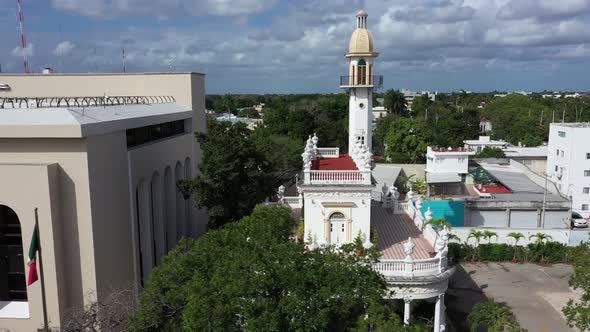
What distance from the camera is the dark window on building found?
963 inches

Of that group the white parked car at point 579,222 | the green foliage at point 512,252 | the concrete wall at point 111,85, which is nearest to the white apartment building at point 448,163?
the white parked car at point 579,222

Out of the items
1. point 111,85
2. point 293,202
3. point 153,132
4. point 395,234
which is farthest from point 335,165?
point 111,85

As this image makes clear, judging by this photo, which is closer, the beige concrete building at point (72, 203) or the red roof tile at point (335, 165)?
the beige concrete building at point (72, 203)

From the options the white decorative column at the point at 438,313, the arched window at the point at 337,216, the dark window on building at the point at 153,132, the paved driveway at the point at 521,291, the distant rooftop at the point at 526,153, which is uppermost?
the dark window on building at the point at 153,132

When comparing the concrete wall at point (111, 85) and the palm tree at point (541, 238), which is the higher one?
the concrete wall at point (111, 85)

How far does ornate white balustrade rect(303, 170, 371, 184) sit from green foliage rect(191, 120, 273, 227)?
23.6ft

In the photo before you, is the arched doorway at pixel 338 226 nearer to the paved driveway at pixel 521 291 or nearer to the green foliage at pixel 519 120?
the paved driveway at pixel 521 291

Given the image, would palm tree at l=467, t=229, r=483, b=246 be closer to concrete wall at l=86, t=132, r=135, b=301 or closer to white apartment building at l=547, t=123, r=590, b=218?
white apartment building at l=547, t=123, r=590, b=218

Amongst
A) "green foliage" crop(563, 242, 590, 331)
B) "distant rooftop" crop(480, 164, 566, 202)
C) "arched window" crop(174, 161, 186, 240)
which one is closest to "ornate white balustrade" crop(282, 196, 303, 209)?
"arched window" crop(174, 161, 186, 240)

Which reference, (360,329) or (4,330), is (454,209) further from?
(4,330)

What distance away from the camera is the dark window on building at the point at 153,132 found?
80.2 ft

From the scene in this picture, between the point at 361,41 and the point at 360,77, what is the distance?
222 centimetres

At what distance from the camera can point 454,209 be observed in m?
38.1

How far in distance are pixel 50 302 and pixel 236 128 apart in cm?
1391
